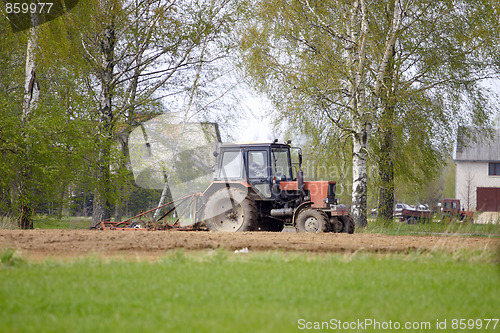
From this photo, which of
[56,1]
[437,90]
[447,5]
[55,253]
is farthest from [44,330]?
[437,90]

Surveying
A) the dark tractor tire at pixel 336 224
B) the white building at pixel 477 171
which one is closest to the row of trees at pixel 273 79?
the dark tractor tire at pixel 336 224

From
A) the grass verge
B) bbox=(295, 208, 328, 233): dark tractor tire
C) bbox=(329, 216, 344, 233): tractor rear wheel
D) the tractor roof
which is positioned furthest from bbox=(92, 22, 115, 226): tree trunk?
the grass verge

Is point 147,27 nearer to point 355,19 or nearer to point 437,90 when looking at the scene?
point 355,19

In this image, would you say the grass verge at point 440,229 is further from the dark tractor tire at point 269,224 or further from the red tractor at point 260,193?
the red tractor at point 260,193

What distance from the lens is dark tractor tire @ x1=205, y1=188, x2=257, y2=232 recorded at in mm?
13844

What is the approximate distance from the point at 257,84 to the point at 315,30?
2458mm

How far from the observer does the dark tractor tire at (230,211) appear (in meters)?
13.8

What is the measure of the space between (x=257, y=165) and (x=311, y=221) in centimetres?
210

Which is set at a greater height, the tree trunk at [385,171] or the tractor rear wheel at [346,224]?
the tree trunk at [385,171]

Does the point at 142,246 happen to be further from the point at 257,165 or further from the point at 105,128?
the point at 105,128

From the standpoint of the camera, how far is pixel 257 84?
1723 cm

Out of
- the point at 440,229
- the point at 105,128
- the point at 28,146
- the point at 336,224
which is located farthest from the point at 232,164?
the point at 440,229

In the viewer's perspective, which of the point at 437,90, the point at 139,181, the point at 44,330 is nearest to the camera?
the point at 44,330

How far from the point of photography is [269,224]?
1499 cm
